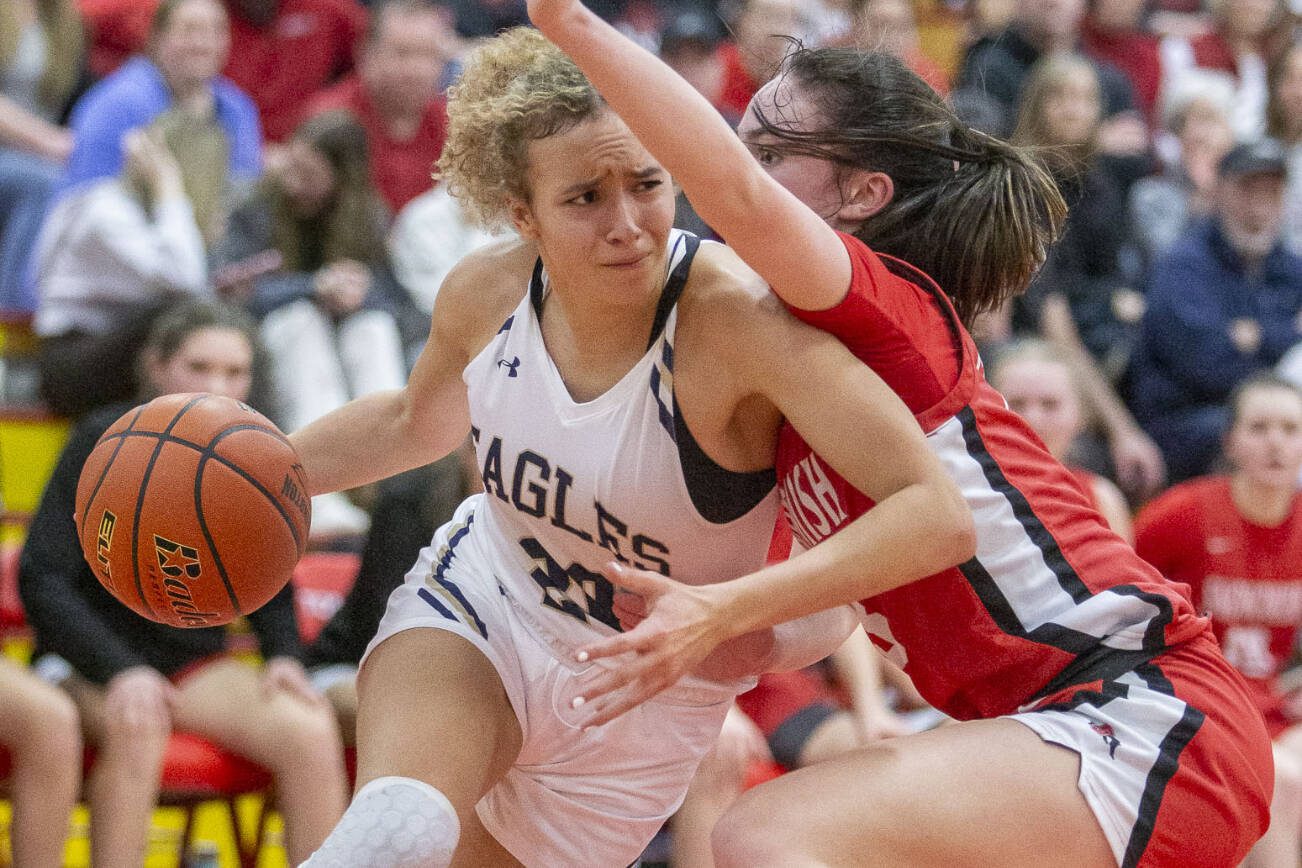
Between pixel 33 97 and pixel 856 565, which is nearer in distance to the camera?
pixel 856 565

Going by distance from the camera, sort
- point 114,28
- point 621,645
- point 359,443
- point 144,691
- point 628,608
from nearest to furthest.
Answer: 1. point 621,645
2. point 628,608
3. point 359,443
4. point 144,691
5. point 114,28

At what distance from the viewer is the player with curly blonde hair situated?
2.58 m

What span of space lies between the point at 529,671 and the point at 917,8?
7.61 m

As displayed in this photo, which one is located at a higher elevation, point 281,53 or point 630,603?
point 630,603

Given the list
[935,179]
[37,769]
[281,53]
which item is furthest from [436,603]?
[281,53]

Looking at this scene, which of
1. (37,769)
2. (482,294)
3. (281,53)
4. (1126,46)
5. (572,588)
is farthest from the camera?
(1126,46)

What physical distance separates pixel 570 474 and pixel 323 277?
11.2 ft

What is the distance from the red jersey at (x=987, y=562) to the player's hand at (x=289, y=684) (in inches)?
95.4

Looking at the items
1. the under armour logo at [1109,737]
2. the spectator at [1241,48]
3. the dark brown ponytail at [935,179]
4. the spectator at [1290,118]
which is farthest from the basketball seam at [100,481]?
the spectator at [1241,48]

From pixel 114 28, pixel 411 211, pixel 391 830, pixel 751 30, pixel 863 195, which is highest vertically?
pixel 863 195

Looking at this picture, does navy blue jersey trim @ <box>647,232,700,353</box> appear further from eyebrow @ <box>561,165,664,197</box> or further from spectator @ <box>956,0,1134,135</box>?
spectator @ <box>956,0,1134,135</box>

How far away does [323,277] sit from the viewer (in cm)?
603

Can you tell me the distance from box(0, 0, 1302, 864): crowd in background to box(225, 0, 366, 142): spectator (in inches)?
0.4

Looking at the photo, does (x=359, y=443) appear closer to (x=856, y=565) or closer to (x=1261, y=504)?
(x=856, y=565)
